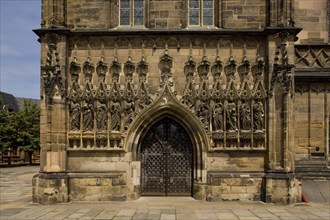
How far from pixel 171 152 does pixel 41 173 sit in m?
4.56

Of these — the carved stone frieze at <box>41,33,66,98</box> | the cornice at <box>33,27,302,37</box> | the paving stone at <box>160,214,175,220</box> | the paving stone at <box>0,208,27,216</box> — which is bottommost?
the paving stone at <box>0,208,27,216</box>

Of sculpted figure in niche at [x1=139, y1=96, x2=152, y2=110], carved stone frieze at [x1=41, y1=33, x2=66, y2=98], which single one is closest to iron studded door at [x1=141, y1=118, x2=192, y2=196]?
sculpted figure in niche at [x1=139, y1=96, x2=152, y2=110]

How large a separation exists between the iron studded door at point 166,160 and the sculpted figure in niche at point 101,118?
1607 mm

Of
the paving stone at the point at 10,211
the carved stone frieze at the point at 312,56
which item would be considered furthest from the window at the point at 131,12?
the paving stone at the point at 10,211

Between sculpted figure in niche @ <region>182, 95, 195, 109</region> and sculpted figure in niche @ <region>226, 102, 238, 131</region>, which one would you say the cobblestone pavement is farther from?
sculpted figure in niche @ <region>182, 95, 195, 109</region>

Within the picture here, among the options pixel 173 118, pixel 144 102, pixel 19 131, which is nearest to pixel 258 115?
pixel 173 118

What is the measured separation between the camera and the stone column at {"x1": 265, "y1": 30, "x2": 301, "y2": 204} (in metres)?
12.8

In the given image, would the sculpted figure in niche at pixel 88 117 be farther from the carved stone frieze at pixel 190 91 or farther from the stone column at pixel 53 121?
the carved stone frieze at pixel 190 91

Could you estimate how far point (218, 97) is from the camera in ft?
44.1

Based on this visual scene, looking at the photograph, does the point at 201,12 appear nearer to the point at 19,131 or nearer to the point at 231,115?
the point at 231,115

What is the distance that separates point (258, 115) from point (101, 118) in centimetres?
543

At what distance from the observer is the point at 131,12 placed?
47.0 ft

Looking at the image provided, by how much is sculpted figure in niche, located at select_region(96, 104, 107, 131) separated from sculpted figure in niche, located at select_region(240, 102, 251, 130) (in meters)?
4.72

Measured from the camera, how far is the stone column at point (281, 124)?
12750 mm
